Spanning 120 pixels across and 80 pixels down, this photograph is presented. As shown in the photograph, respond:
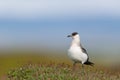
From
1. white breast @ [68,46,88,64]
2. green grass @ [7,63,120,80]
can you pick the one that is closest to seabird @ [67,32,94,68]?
white breast @ [68,46,88,64]

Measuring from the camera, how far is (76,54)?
22188mm

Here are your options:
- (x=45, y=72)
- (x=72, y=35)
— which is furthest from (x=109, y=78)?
A: (x=72, y=35)

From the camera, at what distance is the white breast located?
22109 millimetres

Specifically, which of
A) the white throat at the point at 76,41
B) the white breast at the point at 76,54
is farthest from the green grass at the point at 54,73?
the white throat at the point at 76,41

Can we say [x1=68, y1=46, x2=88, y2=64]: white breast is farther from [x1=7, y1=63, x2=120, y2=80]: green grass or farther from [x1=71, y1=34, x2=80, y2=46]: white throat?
[x1=7, y1=63, x2=120, y2=80]: green grass

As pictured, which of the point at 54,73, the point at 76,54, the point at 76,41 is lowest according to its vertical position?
the point at 54,73

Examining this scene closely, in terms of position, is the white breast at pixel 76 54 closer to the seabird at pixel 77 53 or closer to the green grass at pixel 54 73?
the seabird at pixel 77 53

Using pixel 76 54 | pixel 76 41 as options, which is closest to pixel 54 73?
pixel 76 54

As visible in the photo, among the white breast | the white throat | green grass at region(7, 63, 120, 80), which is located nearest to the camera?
green grass at region(7, 63, 120, 80)

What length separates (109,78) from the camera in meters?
19.7

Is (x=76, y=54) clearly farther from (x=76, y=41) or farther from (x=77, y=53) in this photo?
(x=76, y=41)

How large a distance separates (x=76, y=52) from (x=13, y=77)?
9.16ft

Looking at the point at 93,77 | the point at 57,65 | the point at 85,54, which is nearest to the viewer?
the point at 93,77

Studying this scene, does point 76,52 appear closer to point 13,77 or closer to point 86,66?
point 86,66
